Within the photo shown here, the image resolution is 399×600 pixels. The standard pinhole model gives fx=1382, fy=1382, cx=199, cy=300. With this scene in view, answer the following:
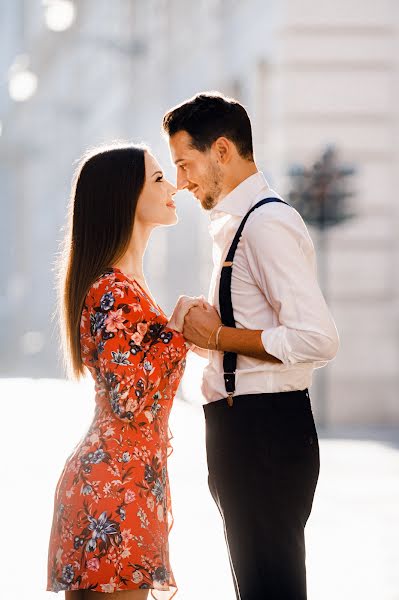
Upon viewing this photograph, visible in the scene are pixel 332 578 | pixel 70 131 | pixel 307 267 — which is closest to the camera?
pixel 307 267

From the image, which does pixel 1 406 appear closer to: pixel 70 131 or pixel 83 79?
pixel 83 79

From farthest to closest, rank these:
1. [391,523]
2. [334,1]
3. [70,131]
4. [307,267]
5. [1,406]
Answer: [70,131] → [1,406] → [334,1] → [391,523] → [307,267]

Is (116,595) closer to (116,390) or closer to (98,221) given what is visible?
(116,390)

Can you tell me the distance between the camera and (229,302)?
13.6ft

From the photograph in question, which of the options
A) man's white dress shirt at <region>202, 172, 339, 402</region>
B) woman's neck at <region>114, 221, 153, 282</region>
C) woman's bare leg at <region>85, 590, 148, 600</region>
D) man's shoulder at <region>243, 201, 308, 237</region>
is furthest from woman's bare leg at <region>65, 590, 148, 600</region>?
man's shoulder at <region>243, 201, 308, 237</region>

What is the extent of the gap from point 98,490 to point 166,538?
0.30 metres

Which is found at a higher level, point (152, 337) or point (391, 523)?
point (152, 337)

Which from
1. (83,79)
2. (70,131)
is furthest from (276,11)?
(70,131)

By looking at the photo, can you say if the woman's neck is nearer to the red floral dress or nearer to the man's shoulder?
the red floral dress

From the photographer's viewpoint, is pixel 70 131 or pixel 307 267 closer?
pixel 307 267

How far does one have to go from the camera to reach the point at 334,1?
616 inches

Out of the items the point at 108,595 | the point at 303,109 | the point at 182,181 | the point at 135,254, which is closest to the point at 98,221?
the point at 135,254

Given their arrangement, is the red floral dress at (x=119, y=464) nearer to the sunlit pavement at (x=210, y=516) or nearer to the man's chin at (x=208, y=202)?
the sunlit pavement at (x=210, y=516)

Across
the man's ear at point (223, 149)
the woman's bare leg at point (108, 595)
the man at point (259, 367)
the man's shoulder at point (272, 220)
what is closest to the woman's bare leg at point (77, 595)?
the woman's bare leg at point (108, 595)
